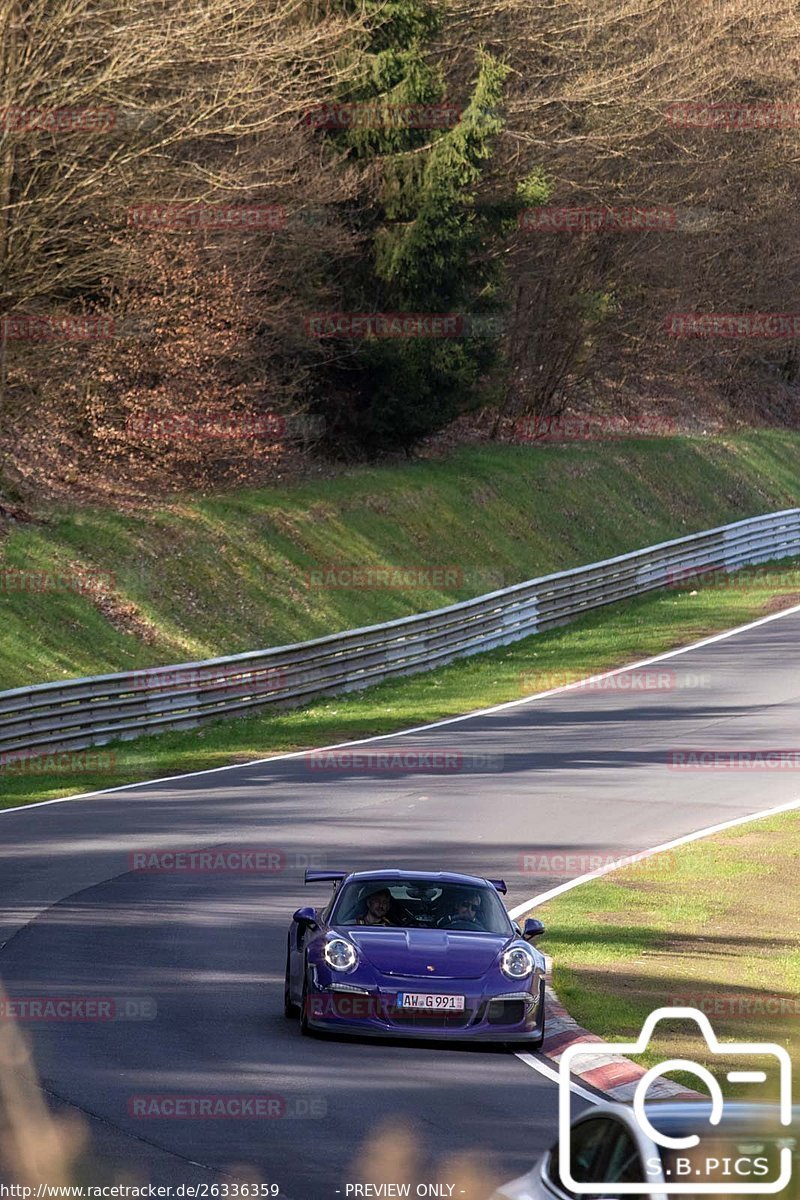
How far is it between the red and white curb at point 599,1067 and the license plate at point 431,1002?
724mm

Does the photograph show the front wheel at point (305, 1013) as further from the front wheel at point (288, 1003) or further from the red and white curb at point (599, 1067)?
the red and white curb at point (599, 1067)

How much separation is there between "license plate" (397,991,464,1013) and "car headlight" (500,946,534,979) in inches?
16.8

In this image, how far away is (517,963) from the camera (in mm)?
12250

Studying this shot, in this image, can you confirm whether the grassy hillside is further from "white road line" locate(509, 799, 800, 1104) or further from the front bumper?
the front bumper

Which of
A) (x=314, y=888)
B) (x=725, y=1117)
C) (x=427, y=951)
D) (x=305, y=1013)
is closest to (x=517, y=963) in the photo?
(x=427, y=951)

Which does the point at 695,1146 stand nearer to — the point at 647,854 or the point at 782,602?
the point at 647,854

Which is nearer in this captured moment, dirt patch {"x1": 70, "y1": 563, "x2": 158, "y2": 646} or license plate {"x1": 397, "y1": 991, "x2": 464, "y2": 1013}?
license plate {"x1": 397, "y1": 991, "x2": 464, "y2": 1013}

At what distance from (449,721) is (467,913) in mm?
17138

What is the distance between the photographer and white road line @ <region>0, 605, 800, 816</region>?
77.8ft

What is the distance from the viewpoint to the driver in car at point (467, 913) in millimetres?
13008

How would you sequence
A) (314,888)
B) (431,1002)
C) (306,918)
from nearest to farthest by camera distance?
(431,1002) < (306,918) < (314,888)

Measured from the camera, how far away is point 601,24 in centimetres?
4697

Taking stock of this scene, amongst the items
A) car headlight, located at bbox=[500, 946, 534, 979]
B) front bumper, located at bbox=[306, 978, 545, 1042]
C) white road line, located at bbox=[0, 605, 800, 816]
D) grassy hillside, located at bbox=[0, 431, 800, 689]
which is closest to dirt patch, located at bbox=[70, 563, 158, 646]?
grassy hillside, located at bbox=[0, 431, 800, 689]

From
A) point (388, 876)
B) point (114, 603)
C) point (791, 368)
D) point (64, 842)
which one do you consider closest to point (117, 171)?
point (114, 603)
